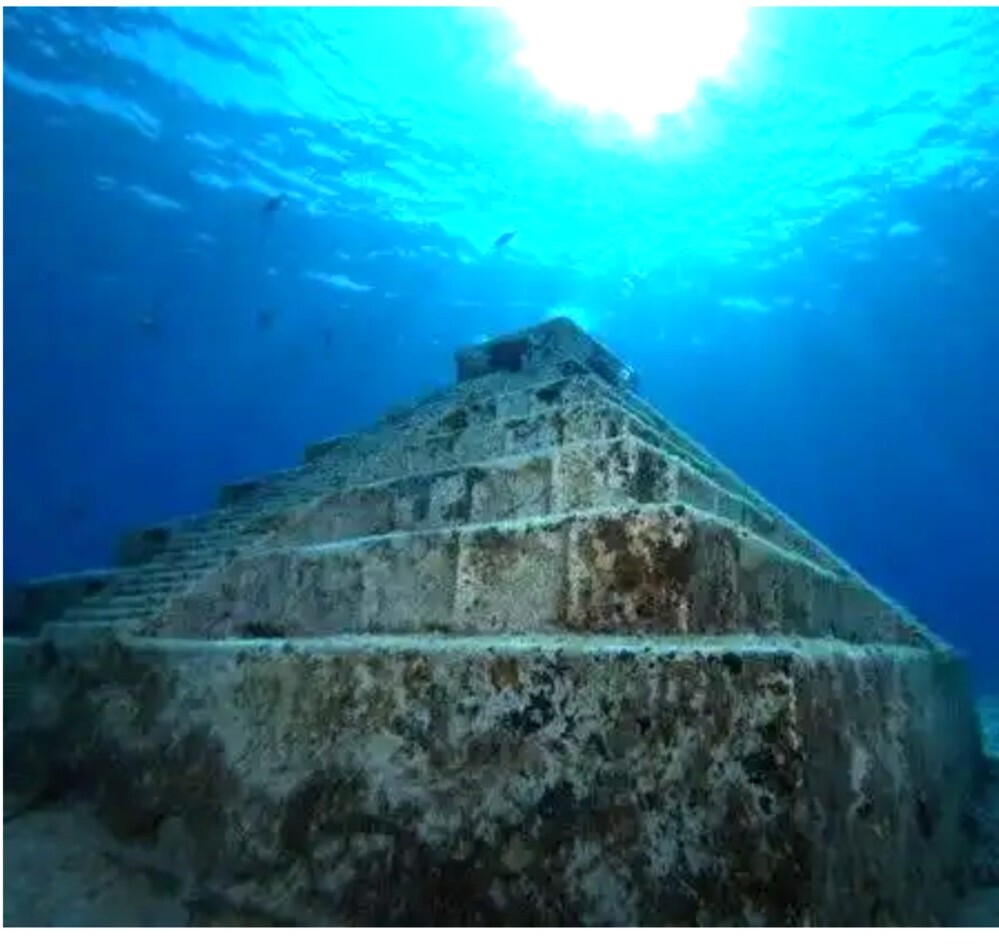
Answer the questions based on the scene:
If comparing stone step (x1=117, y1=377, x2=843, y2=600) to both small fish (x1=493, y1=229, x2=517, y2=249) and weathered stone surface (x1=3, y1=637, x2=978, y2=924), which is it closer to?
weathered stone surface (x1=3, y1=637, x2=978, y2=924)

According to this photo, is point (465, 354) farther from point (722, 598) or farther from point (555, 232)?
point (555, 232)

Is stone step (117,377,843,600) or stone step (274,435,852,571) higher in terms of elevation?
stone step (117,377,843,600)

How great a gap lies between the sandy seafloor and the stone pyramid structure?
0.23ft

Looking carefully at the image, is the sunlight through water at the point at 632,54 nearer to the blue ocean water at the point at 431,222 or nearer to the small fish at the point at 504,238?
the blue ocean water at the point at 431,222

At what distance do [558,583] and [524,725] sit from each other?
852mm

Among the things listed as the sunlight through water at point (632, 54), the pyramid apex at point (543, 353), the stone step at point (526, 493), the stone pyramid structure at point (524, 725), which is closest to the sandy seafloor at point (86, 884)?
the stone pyramid structure at point (524, 725)

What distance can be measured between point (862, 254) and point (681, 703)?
3859 cm

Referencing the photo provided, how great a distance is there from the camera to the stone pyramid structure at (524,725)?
2334mm

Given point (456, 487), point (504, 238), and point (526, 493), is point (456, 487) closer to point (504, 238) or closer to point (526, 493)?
point (526, 493)

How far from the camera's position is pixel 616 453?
4.35 m

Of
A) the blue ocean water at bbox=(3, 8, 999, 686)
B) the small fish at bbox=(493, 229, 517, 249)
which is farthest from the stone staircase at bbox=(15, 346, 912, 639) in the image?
the small fish at bbox=(493, 229, 517, 249)

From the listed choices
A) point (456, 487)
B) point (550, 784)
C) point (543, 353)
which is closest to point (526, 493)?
point (456, 487)

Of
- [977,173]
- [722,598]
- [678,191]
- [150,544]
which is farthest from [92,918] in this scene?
[977,173]

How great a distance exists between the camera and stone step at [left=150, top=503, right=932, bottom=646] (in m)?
3.15
